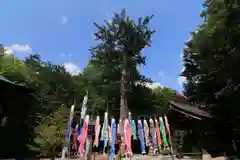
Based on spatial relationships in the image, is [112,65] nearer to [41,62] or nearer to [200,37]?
[200,37]

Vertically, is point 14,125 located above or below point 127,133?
above

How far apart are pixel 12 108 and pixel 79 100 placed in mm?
19667

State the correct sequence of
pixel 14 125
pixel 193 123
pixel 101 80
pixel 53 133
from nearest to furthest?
pixel 14 125
pixel 53 133
pixel 193 123
pixel 101 80

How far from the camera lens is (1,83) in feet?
45.5

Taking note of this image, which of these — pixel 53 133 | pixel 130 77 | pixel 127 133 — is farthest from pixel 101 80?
pixel 127 133

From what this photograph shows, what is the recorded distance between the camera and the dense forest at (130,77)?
16422 millimetres

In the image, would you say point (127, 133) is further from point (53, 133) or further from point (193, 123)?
point (193, 123)

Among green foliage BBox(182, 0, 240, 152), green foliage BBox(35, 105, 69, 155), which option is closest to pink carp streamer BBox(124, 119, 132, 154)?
green foliage BBox(35, 105, 69, 155)

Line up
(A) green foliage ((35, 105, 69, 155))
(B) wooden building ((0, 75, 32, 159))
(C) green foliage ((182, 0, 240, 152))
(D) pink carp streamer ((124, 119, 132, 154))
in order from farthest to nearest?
(A) green foliage ((35, 105, 69, 155)), (B) wooden building ((0, 75, 32, 159)), (D) pink carp streamer ((124, 119, 132, 154)), (C) green foliage ((182, 0, 240, 152))

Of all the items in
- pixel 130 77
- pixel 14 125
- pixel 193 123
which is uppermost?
pixel 130 77

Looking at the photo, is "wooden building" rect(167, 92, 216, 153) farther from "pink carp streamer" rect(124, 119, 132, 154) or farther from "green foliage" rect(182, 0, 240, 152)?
"pink carp streamer" rect(124, 119, 132, 154)

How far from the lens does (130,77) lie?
3122cm

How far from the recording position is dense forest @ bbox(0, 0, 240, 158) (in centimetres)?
1642

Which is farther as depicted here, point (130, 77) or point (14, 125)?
point (130, 77)
